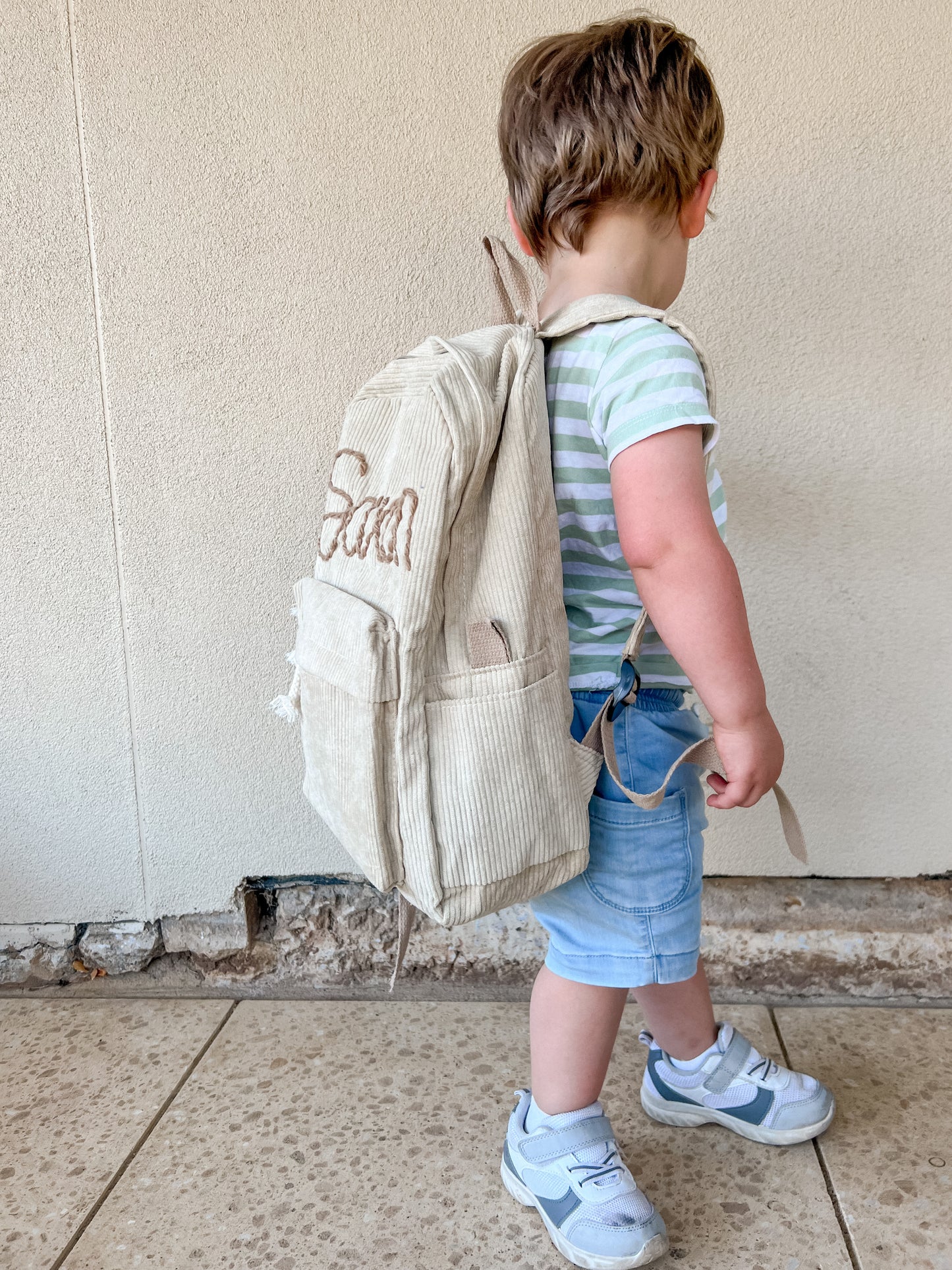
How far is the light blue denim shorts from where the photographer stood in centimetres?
122

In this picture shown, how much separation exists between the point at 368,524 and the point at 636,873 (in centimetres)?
57

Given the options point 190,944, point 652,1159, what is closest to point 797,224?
point 652,1159

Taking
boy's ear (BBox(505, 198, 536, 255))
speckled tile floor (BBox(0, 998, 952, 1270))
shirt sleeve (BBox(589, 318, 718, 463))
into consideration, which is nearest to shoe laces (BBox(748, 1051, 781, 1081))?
speckled tile floor (BBox(0, 998, 952, 1270))

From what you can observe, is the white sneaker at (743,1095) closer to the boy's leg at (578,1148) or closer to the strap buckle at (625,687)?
the boy's leg at (578,1148)

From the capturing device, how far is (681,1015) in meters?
1.45

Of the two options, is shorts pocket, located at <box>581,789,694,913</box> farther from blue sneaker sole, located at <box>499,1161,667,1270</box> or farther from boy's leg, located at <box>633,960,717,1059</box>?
blue sneaker sole, located at <box>499,1161,667,1270</box>

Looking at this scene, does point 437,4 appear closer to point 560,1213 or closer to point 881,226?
point 881,226

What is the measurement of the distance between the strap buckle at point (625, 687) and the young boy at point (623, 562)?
0.03 meters

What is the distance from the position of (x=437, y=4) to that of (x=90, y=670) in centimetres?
136

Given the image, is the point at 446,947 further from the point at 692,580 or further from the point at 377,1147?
the point at 692,580

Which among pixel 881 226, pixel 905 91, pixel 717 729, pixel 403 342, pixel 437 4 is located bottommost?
pixel 717 729

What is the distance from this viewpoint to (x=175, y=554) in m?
1.79

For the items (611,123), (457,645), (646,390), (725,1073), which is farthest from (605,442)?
(725,1073)

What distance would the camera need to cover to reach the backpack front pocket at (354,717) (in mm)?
1058
